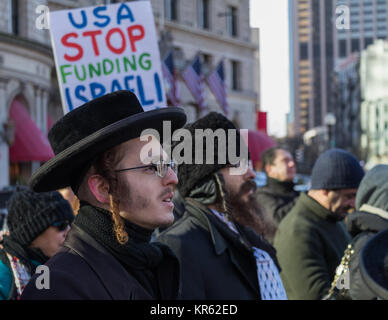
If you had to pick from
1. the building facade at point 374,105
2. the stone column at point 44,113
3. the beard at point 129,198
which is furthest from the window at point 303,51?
the beard at point 129,198

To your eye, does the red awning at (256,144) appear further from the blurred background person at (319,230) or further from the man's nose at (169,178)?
the man's nose at (169,178)

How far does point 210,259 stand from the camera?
3240 mm

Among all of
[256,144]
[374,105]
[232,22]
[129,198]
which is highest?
[129,198]

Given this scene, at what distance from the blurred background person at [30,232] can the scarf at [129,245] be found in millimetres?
1254

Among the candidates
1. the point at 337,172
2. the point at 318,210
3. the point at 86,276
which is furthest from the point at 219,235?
the point at 337,172

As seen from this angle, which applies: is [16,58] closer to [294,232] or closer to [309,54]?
[294,232]

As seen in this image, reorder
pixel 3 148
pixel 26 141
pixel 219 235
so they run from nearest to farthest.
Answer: pixel 219 235, pixel 3 148, pixel 26 141

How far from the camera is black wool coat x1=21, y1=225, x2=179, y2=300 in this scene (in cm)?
209

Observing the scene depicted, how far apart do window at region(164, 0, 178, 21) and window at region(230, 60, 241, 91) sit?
613 centimetres

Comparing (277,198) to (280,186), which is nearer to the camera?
(277,198)

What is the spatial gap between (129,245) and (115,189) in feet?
0.79

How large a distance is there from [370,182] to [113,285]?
1.86 m

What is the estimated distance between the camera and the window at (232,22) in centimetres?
3944

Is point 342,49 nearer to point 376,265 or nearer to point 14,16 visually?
point 14,16
